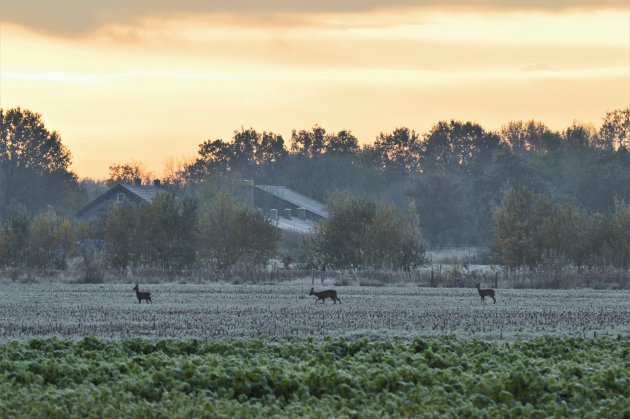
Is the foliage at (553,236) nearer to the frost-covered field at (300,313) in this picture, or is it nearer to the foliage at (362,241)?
the foliage at (362,241)

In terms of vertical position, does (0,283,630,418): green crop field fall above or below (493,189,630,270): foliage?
below

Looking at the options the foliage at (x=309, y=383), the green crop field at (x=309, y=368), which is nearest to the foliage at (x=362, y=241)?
the green crop field at (x=309, y=368)

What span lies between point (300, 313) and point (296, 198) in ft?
332

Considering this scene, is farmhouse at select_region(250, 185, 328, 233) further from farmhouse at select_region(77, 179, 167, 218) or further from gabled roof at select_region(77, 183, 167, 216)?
farmhouse at select_region(77, 179, 167, 218)

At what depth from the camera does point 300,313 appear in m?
41.4

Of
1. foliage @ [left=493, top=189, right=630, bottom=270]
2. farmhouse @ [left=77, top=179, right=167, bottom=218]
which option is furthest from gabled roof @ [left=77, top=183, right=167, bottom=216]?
foliage @ [left=493, top=189, right=630, bottom=270]

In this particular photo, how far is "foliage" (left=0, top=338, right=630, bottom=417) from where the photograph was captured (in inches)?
724

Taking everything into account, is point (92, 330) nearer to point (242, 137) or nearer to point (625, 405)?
point (625, 405)

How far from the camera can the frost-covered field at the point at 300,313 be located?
3397cm

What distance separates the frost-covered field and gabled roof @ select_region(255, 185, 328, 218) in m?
78.3

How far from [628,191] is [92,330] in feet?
303

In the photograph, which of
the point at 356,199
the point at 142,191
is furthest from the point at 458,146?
the point at 356,199

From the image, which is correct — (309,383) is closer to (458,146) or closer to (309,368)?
(309,368)

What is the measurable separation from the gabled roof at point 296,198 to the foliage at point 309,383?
110 metres
